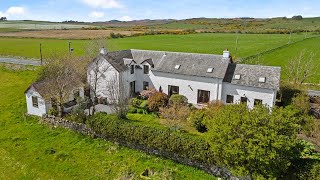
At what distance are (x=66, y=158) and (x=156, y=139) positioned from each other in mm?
8474

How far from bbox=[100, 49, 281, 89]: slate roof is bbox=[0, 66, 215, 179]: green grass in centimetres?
1252

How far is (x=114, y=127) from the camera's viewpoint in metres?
26.2

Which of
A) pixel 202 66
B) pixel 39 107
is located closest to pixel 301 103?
pixel 202 66

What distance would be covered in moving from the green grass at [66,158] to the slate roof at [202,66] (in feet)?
41.1

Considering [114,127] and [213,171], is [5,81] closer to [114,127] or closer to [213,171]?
[114,127]

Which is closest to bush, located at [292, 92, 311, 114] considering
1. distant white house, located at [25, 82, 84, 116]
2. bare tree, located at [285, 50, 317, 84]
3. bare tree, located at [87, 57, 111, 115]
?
bare tree, located at [285, 50, 317, 84]

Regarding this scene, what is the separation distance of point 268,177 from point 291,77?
35.6 m

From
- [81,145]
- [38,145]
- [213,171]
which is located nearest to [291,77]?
[213,171]

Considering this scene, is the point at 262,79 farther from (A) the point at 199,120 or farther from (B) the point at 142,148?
(B) the point at 142,148

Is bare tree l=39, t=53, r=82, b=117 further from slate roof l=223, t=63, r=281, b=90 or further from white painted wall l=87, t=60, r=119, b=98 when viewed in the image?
slate roof l=223, t=63, r=281, b=90

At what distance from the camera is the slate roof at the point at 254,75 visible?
3147 cm

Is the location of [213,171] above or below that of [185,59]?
below

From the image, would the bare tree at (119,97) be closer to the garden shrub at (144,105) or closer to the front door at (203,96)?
the garden shrub at (144,105)

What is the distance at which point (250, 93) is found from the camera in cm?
3216
